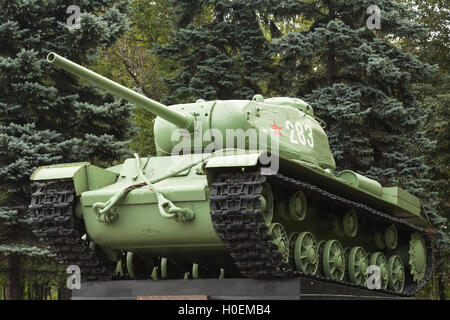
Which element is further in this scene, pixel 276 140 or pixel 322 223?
pixel 322 223

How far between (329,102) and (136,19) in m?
10.1

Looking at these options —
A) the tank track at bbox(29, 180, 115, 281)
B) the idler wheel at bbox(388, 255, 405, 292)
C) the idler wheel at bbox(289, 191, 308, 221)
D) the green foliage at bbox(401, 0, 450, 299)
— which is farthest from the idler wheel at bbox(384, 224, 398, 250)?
the tank track at bbox(29, 180, 115, 281)

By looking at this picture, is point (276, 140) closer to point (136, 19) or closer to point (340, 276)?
point (340, 276)

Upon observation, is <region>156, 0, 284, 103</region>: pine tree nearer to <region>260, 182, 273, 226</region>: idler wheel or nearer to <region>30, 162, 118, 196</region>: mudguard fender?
<region>30, 162, 118, 196</region>: mudguard fender

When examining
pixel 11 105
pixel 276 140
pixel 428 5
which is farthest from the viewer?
pixel 428 5

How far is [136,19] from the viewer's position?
83.5 ft

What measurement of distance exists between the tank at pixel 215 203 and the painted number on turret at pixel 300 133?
24 millimetres

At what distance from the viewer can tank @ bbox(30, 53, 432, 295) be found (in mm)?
8719

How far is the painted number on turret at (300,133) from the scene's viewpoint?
36.2 ft

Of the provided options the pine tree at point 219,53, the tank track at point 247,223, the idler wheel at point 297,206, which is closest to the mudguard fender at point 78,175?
the tank track at point 247,223

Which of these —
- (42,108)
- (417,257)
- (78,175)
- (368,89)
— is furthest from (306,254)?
(368,89)

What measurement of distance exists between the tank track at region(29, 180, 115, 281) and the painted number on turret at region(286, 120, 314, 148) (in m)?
3.59

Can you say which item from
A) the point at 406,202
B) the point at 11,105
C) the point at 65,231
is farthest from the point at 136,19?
the point at 65,231

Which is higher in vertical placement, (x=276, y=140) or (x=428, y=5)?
(x=428, y=5)
